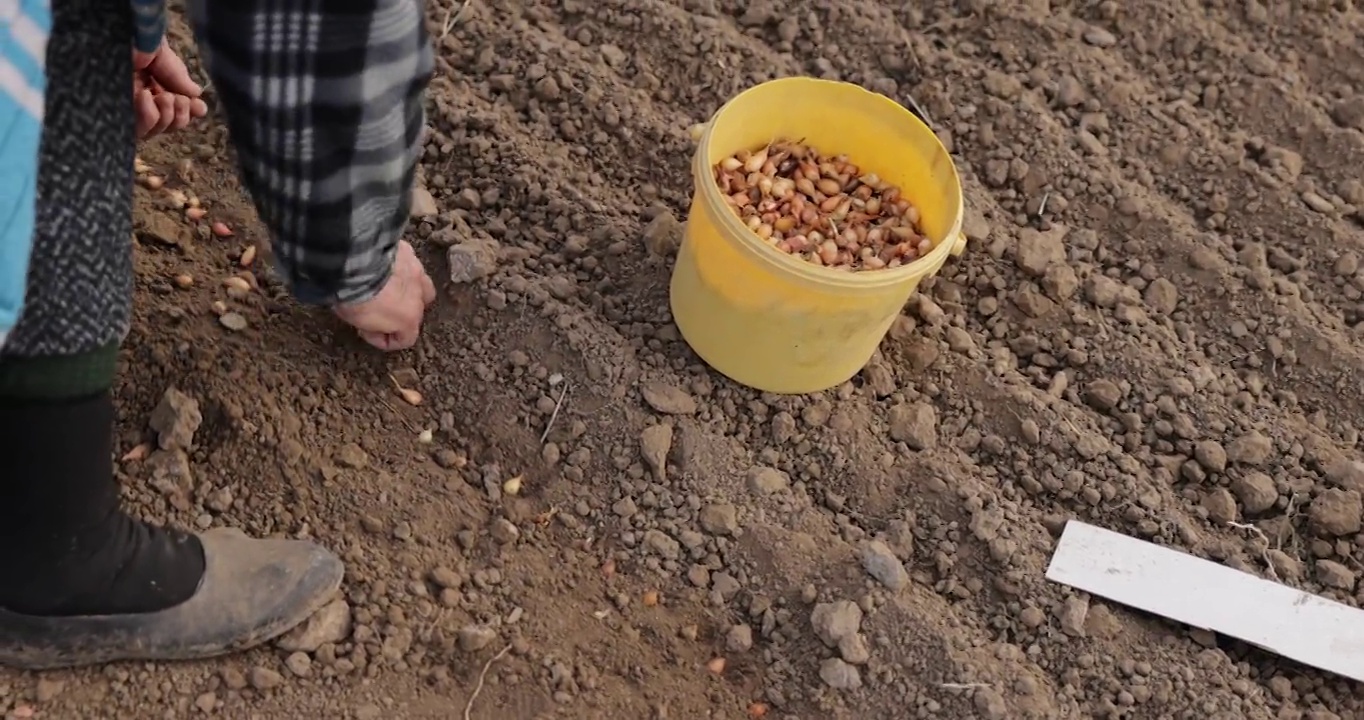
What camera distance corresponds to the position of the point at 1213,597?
154cm

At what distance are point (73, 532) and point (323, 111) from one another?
483 mm

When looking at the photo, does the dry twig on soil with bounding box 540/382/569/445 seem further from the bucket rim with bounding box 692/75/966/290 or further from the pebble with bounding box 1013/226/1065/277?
the pebble with bounding box 1013/226/1065/277

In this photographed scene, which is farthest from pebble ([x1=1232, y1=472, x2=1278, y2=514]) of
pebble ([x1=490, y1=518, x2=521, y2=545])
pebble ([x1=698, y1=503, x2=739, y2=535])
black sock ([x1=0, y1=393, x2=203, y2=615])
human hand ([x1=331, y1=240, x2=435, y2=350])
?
black sock ([x1=0, y1=393, x2=203, y2=615])

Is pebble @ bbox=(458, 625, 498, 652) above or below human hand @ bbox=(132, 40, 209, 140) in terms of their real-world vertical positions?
below

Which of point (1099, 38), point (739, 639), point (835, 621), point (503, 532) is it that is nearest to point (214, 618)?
point (503, 532)

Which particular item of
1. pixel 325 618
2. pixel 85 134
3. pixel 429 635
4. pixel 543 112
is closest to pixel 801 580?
pixel 429 635

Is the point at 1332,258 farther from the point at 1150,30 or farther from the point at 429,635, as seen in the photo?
Answer: the point at 429,635

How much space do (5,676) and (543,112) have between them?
1017mm

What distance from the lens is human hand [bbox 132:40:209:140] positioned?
4.63 ft

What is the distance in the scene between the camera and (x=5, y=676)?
1313mm

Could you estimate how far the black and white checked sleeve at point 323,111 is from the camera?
91 cm

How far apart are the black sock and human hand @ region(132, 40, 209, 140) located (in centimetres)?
46

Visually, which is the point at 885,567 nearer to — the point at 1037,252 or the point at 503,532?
the point at 503,532

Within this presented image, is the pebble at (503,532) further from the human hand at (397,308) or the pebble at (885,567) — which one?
the pebble at (885,567)
